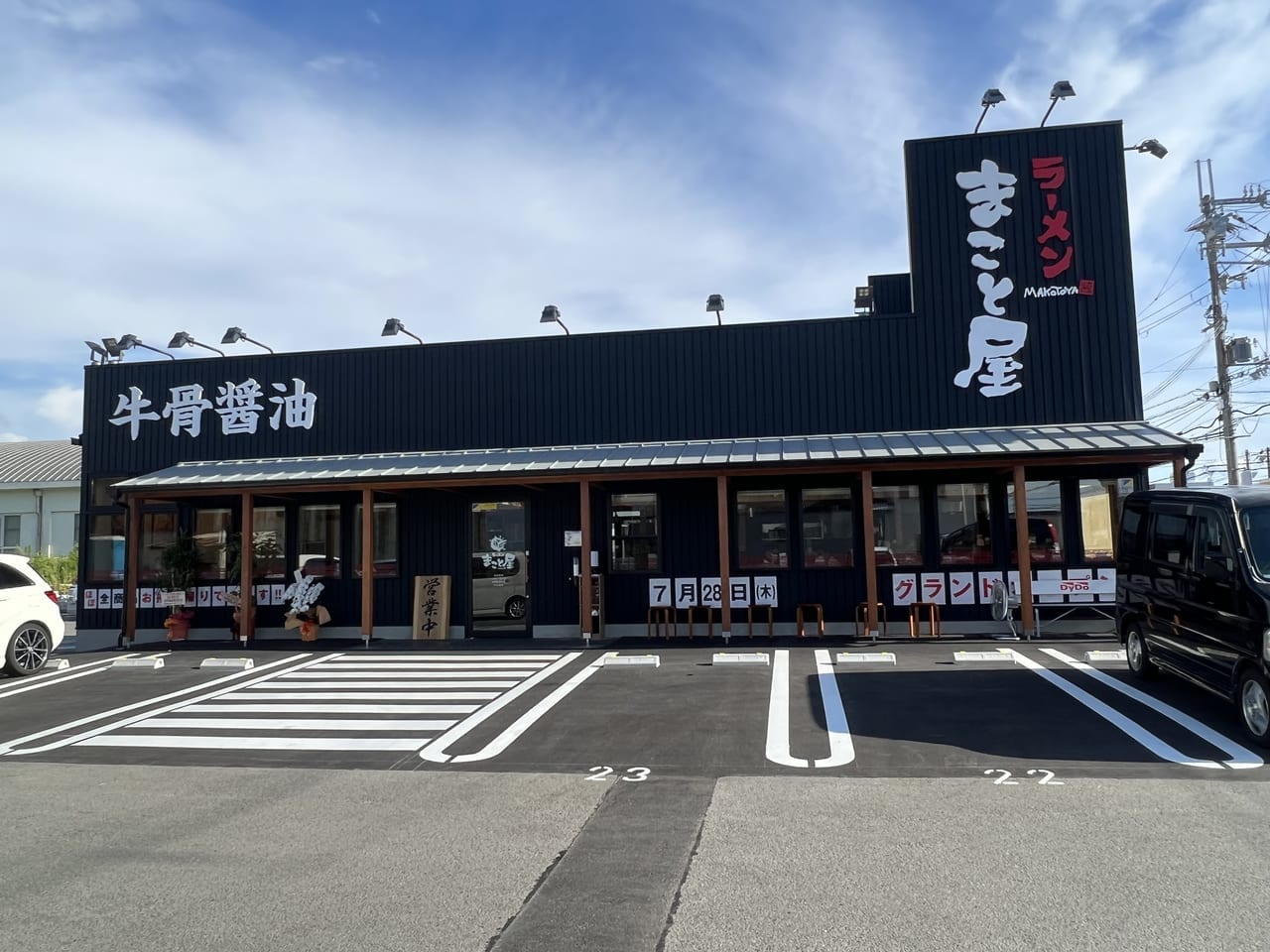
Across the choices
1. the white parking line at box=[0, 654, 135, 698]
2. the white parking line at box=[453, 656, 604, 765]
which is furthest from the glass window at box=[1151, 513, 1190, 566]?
the white parking line at box=[0, 654, 135, 698]

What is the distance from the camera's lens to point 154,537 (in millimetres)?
17422

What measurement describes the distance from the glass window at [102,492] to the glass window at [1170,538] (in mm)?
17988

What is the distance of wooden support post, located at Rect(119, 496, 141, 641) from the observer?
15.8m

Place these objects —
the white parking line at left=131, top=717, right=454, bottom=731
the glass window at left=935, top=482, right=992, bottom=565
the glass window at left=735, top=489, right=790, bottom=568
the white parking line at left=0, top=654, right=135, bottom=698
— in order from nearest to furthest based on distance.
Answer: the white parking line at left=131, top=717, right=454, bottom=731 < the white parking line at left=0, top=654, right=135, bottom=698 < the glass window at left=935, top=482, right=992, bottom=565 < the glass window at left=735, top=489, right=790, bottom=568

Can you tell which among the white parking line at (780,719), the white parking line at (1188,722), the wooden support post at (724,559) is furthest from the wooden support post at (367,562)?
the white parking line at (1188,722)

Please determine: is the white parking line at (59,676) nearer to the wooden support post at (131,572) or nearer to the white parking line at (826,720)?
the wooden support post at (131,572)

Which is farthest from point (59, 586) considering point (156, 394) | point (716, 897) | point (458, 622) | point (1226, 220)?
point (1226, 220)

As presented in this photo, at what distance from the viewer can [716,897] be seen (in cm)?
446

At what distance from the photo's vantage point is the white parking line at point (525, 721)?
764 cm

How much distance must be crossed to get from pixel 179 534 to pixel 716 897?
50.5ft

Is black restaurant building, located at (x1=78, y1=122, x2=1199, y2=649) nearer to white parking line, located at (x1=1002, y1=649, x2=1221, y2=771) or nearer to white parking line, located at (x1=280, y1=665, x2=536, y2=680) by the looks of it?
white parking line, located at (x1=280, y1=665, x2=536, y2=680)

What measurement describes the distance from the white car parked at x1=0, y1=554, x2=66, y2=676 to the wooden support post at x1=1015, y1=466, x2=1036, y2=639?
14.4 metres

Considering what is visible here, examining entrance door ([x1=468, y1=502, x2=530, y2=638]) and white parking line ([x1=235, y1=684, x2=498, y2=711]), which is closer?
white parking line ([x1=235, y1=684, x2=498, y2=711])

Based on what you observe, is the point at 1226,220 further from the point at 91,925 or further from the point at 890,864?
the point at 91,925
